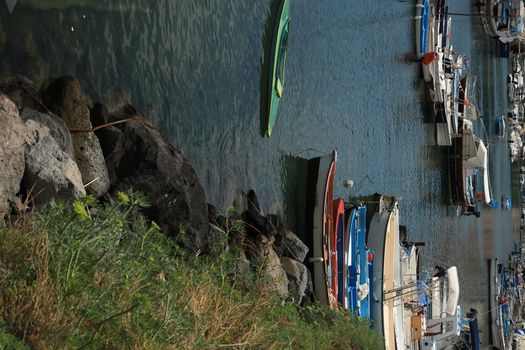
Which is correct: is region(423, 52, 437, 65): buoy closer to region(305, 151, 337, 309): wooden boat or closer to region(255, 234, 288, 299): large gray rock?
region(305, 151, 337, 309): wooden boat

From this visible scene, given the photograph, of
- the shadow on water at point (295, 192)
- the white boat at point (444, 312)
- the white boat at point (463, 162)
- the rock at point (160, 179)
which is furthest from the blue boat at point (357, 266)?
the white boat at point (463, 162)

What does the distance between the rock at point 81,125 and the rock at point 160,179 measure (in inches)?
11.0

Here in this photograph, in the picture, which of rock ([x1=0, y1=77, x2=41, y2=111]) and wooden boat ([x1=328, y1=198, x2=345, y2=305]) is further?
wooden boat ([x1=328, y1=198, x2=345, y2=305])

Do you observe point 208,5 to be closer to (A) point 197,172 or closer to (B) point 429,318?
(A) point 197,172

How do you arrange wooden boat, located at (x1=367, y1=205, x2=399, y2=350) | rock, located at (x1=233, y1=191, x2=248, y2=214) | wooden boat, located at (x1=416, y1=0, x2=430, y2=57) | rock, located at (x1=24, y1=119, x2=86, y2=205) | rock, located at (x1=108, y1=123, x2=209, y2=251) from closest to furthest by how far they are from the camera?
rock, located at (x1=24, y1=119, x2=86, y2=205)
rock, located at (x1=108, y1=123, x2=209, y2=251)
rock, located at (x1=233, y1=191, x2=248, y2=214)
wooden boat, located at (x1=367, y1=205, x2=399, y2=350)
wooden boat, located at (x1=416, y1=0, x2=430, y2=57)

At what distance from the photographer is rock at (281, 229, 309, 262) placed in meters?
10.0

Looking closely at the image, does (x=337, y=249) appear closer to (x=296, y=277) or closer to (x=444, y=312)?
(x=296, y=277)

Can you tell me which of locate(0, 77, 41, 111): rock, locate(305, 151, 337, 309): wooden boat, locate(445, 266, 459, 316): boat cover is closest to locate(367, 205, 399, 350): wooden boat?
locate(305, 151, 337, 309): wooden boat

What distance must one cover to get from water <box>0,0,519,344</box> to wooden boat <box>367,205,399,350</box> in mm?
830

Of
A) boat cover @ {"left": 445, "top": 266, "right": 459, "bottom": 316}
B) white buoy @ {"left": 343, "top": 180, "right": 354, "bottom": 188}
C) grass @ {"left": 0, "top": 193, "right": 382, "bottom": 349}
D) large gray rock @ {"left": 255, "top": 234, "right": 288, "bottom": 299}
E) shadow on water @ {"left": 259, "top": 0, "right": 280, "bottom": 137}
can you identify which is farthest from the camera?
boat cover @ {"left": 445, "top": 266, "right": 459, "bottom": 316}

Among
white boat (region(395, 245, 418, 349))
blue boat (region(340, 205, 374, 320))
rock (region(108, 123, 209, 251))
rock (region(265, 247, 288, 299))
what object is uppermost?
rock (region(108, 123, 209, 251))

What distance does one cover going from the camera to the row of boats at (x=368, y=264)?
10727mm

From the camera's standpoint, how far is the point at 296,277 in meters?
9.63

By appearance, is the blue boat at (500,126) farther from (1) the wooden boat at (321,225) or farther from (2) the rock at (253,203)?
(2) the rock at (253,203)
